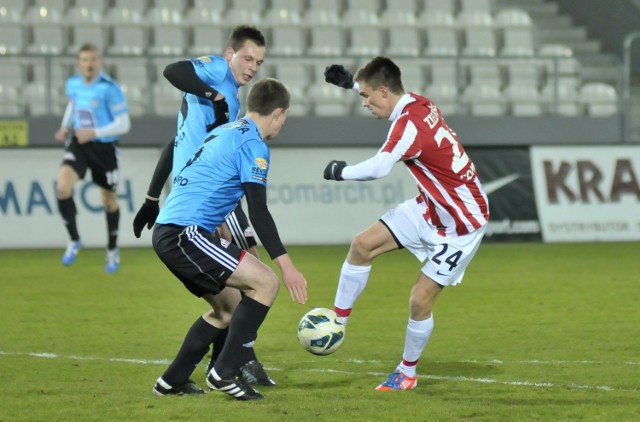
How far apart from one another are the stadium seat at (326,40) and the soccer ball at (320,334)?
13.4 meters

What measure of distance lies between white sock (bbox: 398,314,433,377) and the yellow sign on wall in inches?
445

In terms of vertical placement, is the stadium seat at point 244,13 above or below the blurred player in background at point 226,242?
above

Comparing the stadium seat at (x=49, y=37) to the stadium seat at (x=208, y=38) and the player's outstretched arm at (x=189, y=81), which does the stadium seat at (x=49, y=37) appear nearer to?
the stadium seat at (x=208, y=38)

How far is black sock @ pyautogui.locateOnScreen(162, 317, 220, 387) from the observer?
Answer: 594 centimetres

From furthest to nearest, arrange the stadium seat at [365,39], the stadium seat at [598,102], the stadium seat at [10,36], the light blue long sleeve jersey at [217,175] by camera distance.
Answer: the stadium seat at [365,39] < the stadium seat at [598,102] < the stadium seat at [10,36] < the light blue long sleeve jersey at [217,175]

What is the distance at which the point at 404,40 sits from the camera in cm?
1969

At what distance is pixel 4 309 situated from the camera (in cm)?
972

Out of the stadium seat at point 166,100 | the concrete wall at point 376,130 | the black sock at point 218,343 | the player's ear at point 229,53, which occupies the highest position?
the player's ear at point 229,53

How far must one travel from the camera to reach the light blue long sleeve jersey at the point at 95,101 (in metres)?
12.5

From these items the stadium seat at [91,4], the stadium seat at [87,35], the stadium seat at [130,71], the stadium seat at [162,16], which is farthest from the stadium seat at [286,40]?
the stadium seat at [91,4]

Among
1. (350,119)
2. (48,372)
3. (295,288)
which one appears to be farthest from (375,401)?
(350,119)

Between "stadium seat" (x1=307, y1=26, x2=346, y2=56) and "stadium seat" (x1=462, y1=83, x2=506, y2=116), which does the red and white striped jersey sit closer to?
"stadium seat" (x1=462, y1=83, x2=506, y2=116)

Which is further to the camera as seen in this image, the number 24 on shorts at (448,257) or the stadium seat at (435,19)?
the stadium seat at (435,19)

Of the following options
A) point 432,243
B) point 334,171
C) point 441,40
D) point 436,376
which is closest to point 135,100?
point 441,40
